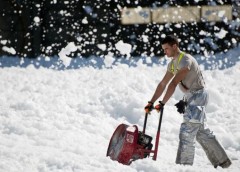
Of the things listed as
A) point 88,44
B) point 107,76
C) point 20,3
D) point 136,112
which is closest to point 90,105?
point 136,112

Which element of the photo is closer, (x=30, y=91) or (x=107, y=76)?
(x=30, y=91)

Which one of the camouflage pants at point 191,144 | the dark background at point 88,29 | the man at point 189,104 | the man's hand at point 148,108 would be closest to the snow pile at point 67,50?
the dark background at point 88,29

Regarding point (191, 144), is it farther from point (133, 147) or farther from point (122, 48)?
point (122, 48)

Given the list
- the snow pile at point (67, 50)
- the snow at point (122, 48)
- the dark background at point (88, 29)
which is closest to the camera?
the dark background at point (88, 29)

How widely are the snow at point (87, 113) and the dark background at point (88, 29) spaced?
721 mm

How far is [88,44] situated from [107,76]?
2.57 m

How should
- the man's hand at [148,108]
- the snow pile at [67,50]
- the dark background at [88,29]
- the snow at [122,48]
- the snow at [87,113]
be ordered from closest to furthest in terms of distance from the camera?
the snow at [87,113] < the man's hand at [148,108] < the dark background at [88,29] < the snow pile at [67,50] < the snow at [122,48]

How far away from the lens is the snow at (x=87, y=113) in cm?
413

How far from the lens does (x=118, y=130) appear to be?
4582 millimetres

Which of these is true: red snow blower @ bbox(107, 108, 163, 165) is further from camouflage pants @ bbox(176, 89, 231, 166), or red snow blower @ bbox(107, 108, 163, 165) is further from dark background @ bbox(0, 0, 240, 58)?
dark background @ bbox(0, 0, 240, 58)

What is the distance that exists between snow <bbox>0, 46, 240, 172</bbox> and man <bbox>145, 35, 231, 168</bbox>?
19 cm

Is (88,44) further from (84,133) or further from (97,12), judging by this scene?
(84,133)

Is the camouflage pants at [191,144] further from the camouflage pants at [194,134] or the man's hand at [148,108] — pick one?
the man's hand at [148,108]

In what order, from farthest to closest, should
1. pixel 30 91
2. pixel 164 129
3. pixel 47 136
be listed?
pixel 30 91 < pixel 164 129 < pixel 47 136
